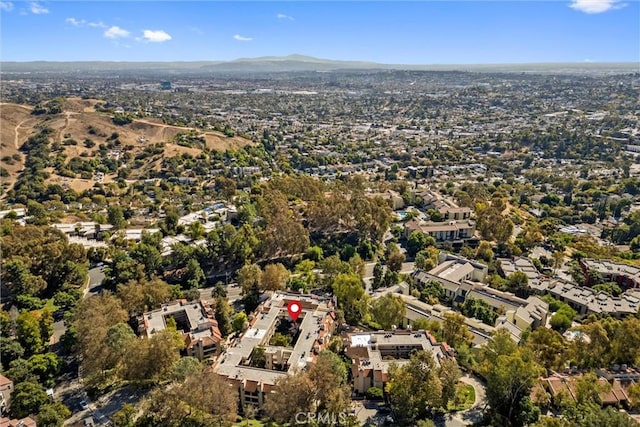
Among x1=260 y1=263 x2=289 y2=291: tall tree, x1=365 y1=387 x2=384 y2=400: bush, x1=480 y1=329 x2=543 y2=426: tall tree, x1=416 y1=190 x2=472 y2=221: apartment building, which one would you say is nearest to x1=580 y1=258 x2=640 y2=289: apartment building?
x1=416 y1=190 x2=472 y2=221: apartment building

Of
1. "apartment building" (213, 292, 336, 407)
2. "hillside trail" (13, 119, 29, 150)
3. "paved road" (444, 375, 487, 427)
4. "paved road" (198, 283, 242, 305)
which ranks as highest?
"hillside trail" (13, 119, 29, 150)

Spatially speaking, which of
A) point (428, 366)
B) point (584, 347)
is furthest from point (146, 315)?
point (584, 347)

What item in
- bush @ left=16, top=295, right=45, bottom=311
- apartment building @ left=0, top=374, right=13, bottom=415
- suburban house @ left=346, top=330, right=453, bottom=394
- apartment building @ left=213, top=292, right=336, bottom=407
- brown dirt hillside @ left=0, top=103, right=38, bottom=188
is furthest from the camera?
brown dirt hillside @ left=0, top=103, right=38, bottom=188

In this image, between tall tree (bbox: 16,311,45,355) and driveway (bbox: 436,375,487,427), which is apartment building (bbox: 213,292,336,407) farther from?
tall tree (bbox: 16,311,45,355)

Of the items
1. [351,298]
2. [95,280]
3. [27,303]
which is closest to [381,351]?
[351,298]

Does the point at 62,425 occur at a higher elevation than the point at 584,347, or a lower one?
lower

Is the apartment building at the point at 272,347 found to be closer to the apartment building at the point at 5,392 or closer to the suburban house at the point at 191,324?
the suburban house at the point at 191,324

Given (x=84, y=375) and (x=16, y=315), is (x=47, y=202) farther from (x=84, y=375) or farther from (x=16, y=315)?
(x=84, y=375)

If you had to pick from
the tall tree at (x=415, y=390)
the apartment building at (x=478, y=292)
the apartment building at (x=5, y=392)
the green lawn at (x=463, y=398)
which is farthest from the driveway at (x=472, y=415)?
the apartment building at (x=5, y=392)
